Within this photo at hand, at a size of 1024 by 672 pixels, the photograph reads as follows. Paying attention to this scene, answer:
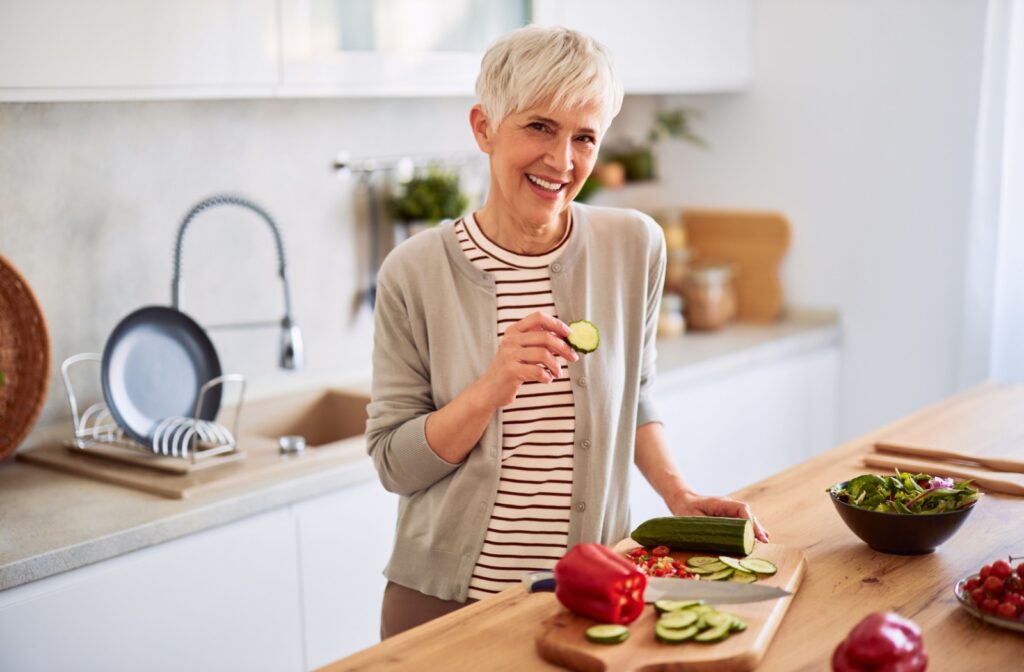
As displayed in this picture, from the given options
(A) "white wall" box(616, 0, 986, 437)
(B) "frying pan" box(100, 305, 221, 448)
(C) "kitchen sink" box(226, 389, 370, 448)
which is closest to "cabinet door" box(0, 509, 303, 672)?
(B) "frying pan" box(100, 305, 221, 448)

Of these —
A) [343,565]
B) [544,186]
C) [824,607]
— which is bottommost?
[343,565]

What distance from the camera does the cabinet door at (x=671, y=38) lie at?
315 cm

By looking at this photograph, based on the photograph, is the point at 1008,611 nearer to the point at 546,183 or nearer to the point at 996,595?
the point at 996,595

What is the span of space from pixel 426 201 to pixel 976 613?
2.01 m

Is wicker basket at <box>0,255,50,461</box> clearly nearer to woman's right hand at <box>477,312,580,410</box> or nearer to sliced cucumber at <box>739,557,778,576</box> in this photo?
woman's right hand at <box>477,312,580,410</box>

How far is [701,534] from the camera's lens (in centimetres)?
153

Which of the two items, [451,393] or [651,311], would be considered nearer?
[451,393]

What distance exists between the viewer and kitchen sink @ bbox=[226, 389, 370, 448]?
112 inches

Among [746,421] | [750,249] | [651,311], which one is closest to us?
[651,311]

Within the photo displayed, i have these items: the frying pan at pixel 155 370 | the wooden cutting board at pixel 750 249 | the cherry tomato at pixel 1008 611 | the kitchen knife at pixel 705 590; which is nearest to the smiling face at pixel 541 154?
the kitchen knife at pixel 705 590

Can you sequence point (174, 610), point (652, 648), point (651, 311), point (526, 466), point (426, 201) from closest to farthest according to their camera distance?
point (652, 648)
point (526, 466)
point (651, 311)
point (174, 610)
point (426, 201)

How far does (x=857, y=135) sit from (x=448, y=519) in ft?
7.68

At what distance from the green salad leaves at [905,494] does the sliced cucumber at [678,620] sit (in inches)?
14.2

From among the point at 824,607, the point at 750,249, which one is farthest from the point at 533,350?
the point at 750,249
